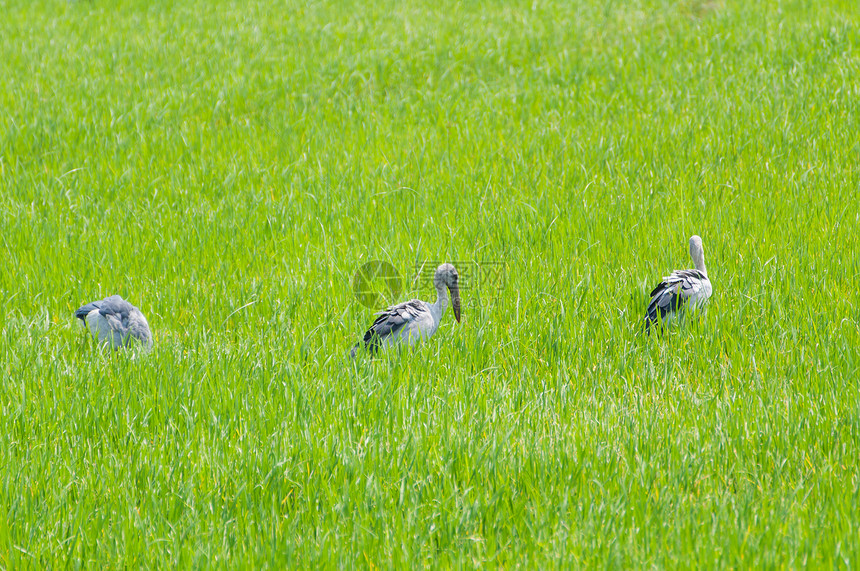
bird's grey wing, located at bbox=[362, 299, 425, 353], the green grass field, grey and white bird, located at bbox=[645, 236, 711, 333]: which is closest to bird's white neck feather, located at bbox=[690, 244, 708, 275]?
the green grass field

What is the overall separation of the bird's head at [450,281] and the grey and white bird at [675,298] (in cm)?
107

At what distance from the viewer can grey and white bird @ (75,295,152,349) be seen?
419 centimetres

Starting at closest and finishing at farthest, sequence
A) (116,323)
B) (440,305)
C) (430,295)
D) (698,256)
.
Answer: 1. (116,323)
2. (440,305)
3. (698,256)
4. (430,295)

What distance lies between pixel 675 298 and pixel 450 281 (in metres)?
1.25

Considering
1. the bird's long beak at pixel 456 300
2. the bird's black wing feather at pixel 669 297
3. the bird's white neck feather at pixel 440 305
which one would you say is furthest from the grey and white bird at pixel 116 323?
the bird's black wing feather at pixel 669 297

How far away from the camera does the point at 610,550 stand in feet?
8.71

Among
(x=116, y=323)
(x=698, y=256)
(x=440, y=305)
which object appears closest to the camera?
(x=116, y=323)

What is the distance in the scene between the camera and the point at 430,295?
4.89m

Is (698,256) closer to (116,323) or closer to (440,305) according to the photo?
(440,305)

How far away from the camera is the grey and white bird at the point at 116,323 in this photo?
13.8ft

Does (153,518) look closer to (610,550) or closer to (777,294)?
(610,550)

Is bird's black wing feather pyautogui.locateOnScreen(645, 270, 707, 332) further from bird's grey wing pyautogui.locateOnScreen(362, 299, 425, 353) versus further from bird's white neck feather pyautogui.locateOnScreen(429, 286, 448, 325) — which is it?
bird's grey wing pyautogui.locateOnScreen(362, 299, 425, 353)

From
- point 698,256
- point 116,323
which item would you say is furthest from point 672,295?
point 116,323

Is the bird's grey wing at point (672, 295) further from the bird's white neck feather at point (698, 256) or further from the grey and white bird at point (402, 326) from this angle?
the grey and white bird at point (402, 326)
